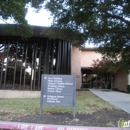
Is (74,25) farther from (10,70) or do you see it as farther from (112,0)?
(10,70)

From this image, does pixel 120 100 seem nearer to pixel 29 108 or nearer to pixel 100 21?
pixel 100 21

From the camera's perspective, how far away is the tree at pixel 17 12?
8.76 meters

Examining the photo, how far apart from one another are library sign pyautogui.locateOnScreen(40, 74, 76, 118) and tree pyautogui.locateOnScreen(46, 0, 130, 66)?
12.6 ft

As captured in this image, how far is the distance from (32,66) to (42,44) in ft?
7.05

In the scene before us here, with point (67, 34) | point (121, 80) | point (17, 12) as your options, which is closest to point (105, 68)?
point (121, 80)

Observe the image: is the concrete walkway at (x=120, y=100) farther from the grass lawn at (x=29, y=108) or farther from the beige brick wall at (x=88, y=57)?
the beige brick wall at (x=88, y=57)

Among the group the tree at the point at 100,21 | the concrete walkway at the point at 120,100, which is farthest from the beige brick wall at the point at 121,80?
the tree at the point at 100,21

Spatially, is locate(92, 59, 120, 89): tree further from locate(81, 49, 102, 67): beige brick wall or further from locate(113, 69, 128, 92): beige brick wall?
locate(81, 49, 102, 67): beige brick wall

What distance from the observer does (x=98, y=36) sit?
36.4 ft

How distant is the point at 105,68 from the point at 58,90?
61.3 feet

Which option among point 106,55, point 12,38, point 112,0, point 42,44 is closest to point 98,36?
point 106,55

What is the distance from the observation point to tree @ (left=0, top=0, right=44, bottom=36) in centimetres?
876

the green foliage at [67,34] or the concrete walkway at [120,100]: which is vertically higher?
the green foliage at [67,34]

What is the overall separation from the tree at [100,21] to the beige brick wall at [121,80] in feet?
A: 40.2
